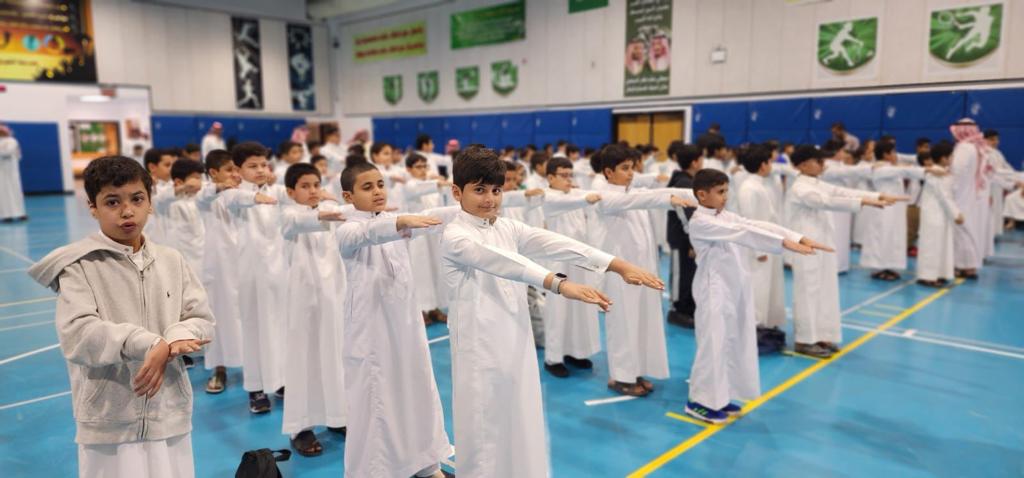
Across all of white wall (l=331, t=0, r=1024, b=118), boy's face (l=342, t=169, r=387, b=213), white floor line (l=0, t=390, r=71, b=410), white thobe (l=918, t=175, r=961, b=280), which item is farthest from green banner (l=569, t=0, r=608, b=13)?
white floor line (l=0, t=390, r=71, b=410)

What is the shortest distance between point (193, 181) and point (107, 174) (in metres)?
3.28

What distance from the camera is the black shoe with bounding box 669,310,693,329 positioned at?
7.37m

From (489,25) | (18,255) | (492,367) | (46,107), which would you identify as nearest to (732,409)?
(492,367)

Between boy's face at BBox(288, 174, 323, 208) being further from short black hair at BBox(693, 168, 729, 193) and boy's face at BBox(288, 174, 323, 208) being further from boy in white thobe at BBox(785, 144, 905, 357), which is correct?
boy in white thobe at BBox(785, 144, 905, 357)

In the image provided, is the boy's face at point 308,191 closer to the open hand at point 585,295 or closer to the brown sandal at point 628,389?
the open hand at point 585,295

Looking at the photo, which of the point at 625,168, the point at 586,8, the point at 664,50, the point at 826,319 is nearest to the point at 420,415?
the point at 625,168

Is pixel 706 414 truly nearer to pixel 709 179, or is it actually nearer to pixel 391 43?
pixel 709 179

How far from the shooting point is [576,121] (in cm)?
1825

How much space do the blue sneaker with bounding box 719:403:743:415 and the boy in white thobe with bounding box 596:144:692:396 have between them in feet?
1.92

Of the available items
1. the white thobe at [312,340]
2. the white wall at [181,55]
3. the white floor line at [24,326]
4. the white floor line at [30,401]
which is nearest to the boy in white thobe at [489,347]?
the white thobe at [312,340]

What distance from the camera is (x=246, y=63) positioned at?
23.1 metres

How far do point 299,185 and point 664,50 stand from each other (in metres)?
13.8

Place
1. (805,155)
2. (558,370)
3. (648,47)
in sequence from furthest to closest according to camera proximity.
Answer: (648,47)
(805,155)
(558,370)

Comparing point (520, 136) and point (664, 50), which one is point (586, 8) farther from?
point (520, 136)
